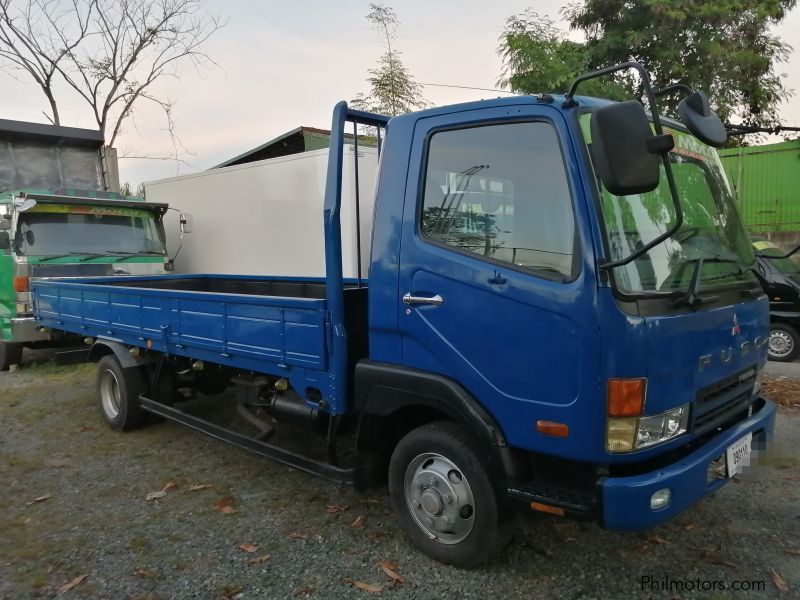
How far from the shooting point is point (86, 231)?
8008mm

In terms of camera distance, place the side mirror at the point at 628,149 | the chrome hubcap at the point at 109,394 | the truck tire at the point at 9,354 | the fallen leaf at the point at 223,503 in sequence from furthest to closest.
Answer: the truck tire at the point at 9,354 → the chrome hubcap at the point at 109,394 → the fallen leaf at the point at 223,503 → the side mirror at the point at 628,149

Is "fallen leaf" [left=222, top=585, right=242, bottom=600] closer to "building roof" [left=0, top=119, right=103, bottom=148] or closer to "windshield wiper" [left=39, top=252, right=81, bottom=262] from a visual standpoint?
"windshield wiper" [left=39, top=252, right=81, bottom=262]

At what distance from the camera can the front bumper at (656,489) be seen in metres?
2.42

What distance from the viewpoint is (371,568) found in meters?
3.13

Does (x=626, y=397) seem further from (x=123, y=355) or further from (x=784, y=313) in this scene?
(x=784, y=313)

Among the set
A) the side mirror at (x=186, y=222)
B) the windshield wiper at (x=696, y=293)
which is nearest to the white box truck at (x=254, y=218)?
the side mirror at (x=186, y=222)

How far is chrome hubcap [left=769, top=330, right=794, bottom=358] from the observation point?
7559 mm

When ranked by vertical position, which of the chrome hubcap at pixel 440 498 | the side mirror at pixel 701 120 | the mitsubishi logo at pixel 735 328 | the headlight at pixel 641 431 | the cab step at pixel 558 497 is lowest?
the chrome hubcap at pixel 440 498

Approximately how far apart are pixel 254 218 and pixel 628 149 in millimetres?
7241

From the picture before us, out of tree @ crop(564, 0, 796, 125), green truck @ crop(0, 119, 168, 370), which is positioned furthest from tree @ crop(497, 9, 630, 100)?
green truck @ crop(0, 119, 168, 370)

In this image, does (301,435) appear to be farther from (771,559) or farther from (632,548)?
(771,559)

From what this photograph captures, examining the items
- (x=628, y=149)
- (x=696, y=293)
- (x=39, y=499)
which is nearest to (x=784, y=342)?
(x=696, y=293)

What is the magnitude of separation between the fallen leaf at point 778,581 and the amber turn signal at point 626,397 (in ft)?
4.14

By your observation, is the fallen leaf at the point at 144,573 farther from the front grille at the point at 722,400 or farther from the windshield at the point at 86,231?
the windshield at the point at 86,231
